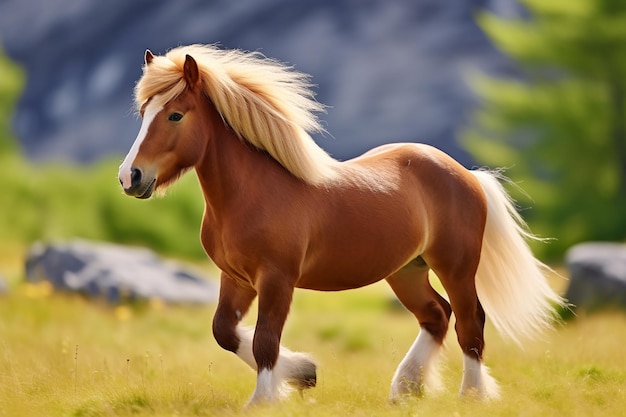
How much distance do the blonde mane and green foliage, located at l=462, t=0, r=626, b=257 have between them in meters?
14.2

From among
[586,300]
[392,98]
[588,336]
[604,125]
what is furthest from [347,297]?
[392,98]

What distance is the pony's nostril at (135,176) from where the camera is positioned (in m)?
4.41

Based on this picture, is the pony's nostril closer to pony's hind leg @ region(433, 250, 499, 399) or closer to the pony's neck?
the pony's neck

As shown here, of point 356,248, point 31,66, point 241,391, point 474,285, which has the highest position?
point 356,248

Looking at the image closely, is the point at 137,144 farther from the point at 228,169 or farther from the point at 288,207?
the point at 288,207

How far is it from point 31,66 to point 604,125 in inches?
1089

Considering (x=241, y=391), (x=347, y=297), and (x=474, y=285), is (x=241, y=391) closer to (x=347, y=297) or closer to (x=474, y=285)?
(x=474, y=285)

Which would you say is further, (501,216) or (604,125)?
(604,125)

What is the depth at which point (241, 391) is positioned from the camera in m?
5.45

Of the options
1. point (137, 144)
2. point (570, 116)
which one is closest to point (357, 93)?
point (570, 116)

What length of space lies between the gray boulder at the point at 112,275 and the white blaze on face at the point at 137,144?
673 centimetres

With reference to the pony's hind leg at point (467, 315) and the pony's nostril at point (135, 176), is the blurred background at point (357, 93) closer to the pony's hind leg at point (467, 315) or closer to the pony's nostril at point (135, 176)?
the pony's hind leg at point (467, 315)

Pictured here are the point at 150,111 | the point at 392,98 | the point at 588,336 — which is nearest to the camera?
the point at 150,111

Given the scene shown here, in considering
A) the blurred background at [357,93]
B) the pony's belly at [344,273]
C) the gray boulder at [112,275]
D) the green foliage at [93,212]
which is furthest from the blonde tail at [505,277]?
the green foliage at [93,212]
